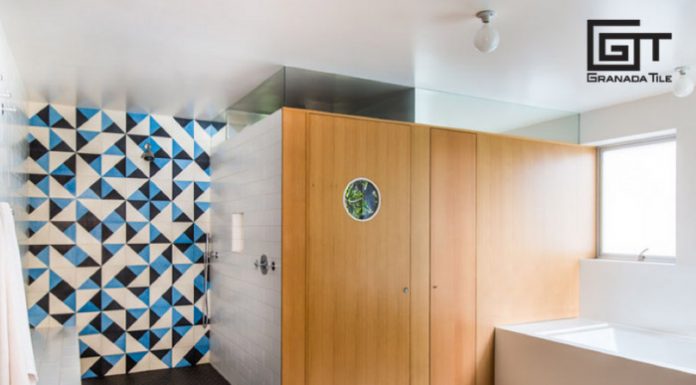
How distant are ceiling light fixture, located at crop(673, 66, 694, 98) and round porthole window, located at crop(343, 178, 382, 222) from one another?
2.37 meters

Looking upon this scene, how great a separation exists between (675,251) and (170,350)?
503 cm

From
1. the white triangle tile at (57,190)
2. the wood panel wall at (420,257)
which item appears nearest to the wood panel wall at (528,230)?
the wood panel wall at (420,257)

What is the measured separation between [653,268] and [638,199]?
74cm

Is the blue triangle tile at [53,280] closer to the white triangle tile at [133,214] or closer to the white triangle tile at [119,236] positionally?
the white triangle tile at [119,236]

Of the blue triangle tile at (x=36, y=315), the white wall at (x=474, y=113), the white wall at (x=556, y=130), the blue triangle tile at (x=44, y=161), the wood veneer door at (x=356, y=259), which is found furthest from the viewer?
the white wall at (x=556, y=130)

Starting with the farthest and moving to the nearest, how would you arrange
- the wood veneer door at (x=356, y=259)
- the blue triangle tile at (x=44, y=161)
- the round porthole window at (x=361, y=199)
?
the blue triangle tile at (x=44, y=161) → the round porthole window at (x=361, y=199) → the wood veneer door at (x=356, y=259)

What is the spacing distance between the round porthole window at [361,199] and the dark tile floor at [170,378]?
2226 mm

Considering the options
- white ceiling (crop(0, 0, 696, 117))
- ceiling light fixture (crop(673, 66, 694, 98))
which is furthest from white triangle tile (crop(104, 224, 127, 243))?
ceiling light fixture (crop(673, 66, 694, 98))

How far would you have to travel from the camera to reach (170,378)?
16.7 feet

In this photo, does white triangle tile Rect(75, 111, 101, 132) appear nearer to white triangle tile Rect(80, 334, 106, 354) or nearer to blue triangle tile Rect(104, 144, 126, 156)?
blue triangle tile Rect(104, 144, 126, 156)

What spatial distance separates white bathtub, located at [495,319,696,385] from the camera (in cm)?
361

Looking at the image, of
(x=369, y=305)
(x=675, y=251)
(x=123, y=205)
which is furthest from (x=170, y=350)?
(x=675, y=251)

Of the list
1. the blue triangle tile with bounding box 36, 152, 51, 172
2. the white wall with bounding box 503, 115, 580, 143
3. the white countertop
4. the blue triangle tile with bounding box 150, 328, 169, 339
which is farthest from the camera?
the blue triangle tile with bounding box 150, 328, 169, 339

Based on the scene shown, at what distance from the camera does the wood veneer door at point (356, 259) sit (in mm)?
3855
